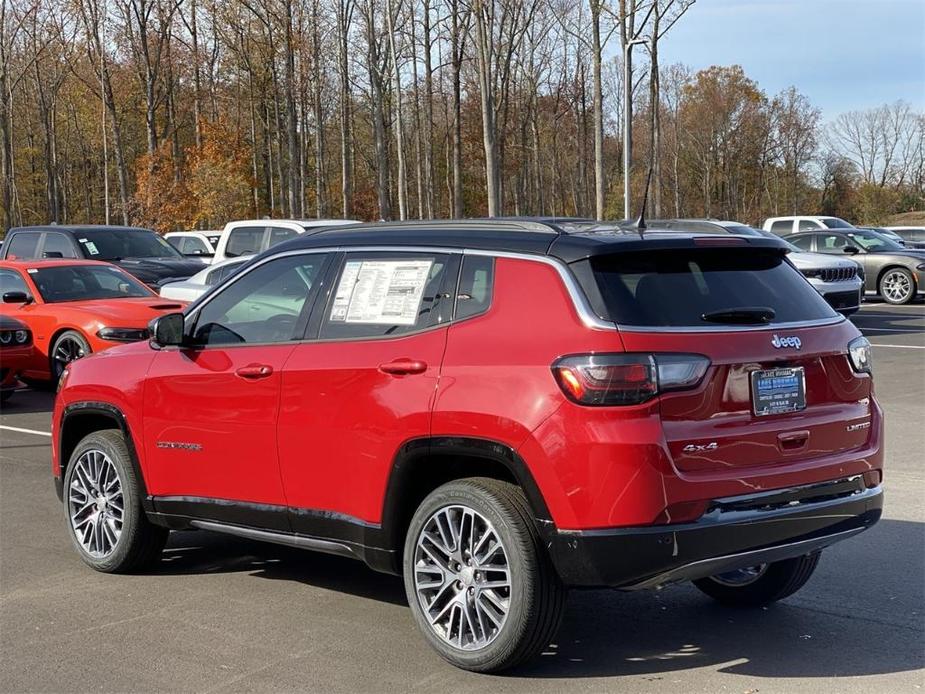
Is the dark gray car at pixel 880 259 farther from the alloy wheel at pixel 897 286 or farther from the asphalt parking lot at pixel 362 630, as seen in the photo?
the asphalt parking lot at pixel 362 630

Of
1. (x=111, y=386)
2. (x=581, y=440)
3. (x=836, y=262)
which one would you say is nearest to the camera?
(x=581, y=440)

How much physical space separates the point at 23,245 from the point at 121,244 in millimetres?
1732

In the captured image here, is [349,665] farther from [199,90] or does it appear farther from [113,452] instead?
[199,90]

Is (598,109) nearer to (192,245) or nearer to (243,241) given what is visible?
(192,245)

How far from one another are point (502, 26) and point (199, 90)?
15575 mm

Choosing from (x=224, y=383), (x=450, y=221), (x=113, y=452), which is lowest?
(x=113, y=452)

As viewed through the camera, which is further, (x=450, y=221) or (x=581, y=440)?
(x=450, y=221)

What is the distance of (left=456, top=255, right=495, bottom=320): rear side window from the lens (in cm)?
495

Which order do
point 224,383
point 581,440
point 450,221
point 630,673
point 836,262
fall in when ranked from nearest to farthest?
point 581,440, point 630,673, point 450,221, point 224,383, point 836,262

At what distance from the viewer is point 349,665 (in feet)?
16.3

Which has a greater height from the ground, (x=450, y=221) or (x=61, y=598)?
(x=450, y=221)

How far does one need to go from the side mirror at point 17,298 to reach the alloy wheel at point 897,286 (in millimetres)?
19906

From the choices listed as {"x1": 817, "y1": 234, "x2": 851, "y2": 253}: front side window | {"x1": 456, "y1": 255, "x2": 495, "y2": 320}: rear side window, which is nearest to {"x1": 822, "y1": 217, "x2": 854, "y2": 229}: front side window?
{"x1": 817, "y1": 234, "x2": 851, "y2": 253}: front side window

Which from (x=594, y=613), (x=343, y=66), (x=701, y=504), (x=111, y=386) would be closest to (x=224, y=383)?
(x=111, y=386)
